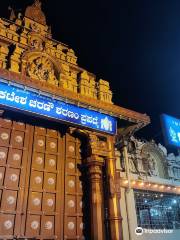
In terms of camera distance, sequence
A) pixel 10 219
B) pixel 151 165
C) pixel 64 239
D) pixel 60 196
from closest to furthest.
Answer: pixel 10 219 → pixel 64 239 → pixel 60 196 → pixel 151 165

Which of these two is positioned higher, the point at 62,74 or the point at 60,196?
the point at 62,74

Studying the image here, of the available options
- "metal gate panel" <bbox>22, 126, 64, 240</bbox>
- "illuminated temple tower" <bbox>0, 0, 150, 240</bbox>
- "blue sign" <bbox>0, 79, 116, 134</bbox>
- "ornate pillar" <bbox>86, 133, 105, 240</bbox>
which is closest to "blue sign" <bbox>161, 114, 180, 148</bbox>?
"illuminated temple tower" <bbox>0, 0, 150, 240</bbox>

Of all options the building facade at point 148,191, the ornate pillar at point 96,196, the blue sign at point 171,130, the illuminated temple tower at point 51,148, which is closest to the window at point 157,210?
the building facade at point 148,191

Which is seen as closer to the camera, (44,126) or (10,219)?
(10,219)

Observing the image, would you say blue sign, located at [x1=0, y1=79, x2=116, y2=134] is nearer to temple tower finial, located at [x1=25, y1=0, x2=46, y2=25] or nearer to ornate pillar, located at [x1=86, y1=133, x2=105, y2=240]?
ornate pillar, located at [x1=86, y1=133, x2=105, y2=240]

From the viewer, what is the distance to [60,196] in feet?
30.8

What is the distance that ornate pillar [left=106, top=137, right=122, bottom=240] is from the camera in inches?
352

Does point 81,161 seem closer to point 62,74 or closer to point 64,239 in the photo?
point 64,239

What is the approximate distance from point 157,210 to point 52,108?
27.4 ft

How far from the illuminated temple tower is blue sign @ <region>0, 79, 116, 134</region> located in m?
0.04

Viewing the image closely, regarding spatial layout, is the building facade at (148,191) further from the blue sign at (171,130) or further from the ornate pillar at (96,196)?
the ornate pillar at (96,196)

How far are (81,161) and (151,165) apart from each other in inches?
229

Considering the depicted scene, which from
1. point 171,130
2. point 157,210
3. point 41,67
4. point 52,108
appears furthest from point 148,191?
point 41,67

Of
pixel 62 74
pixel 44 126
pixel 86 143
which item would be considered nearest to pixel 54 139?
pixel 44 126
